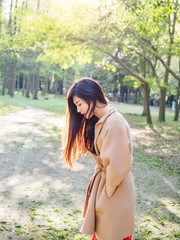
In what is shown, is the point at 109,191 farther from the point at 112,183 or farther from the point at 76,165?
the point at 76,165

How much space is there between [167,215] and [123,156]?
3286 mm

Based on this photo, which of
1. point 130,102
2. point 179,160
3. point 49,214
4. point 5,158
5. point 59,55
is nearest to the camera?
point 49,214

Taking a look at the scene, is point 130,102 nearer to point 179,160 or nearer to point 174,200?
point 179,160

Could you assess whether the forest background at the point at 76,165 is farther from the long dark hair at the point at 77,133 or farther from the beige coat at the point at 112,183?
the beige coat at the point at 112,183

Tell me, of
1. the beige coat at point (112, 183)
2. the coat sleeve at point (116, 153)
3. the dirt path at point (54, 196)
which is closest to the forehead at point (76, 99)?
the beige coat at point (112, 183)

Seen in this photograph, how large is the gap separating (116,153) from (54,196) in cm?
353

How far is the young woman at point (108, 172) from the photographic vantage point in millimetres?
2072

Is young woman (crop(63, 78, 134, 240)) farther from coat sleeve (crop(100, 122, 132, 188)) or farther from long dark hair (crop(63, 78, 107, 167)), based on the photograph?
long dark hair (crop(63, 78, 107, 167))

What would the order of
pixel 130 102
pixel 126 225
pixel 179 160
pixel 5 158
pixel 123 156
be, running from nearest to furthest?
pixel 123 156 → pixel 126 225 → pixel 5 158 → pixel 179 160 → pixel 130 102

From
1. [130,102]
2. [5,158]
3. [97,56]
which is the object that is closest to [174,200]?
[5,158]

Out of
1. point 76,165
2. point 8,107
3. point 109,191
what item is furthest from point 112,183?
point 8,107

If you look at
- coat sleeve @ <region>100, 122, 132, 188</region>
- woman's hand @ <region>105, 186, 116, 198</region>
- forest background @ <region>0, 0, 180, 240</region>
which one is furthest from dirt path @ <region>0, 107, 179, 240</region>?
coat sleeve @ <region>100, 122, 132, 188</region>

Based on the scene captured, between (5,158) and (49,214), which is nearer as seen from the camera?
(49,214)

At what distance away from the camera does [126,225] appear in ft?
7.39
